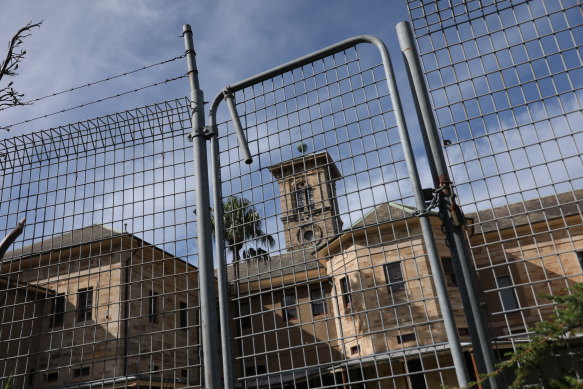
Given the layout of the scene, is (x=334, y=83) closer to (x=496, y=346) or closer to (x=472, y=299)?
(x=472, y=299)

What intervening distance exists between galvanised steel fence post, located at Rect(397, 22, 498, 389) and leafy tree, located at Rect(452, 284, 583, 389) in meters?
0.28

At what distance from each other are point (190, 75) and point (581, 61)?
12.0ft

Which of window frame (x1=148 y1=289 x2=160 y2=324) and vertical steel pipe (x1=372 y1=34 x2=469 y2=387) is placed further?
window frame (x1=148 y1=289 x2=160 y2=324)

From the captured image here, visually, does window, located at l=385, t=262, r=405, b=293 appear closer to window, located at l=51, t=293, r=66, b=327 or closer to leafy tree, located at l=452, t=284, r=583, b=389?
leafy tree, located at l=452, t=284, r=583, b=389

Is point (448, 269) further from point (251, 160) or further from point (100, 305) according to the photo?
point (100, 305)

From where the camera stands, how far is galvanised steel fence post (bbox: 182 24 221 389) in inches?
160

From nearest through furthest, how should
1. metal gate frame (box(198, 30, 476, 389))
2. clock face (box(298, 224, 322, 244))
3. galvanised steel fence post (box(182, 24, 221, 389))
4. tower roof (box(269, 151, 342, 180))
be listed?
metal gate frame (box(198, 30, 476, 389)), clock face (box(298, 224, 322, 244)), galvanised steel fence post (box(182, 24, 221, 389)), tower roof (box(269, 151, 342, 180))

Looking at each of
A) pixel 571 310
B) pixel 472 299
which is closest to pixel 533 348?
pixel 571 310

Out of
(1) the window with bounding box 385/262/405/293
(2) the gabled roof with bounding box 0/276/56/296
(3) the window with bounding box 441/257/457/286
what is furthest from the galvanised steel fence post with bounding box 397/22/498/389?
(3) the window with bounding box 441/257/457/286

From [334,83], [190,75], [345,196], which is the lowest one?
[345,196]

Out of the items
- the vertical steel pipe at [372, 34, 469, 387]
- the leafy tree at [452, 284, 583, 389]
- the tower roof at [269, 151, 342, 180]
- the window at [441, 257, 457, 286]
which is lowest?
the leafy tree at [452, 284, 583, 389]

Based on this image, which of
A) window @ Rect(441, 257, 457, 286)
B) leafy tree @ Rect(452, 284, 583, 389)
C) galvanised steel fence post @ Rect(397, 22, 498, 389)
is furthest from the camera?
window @ Rect(441, 257, 457, 286)

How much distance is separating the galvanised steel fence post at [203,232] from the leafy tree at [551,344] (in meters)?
2.11

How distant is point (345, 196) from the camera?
4195mm
